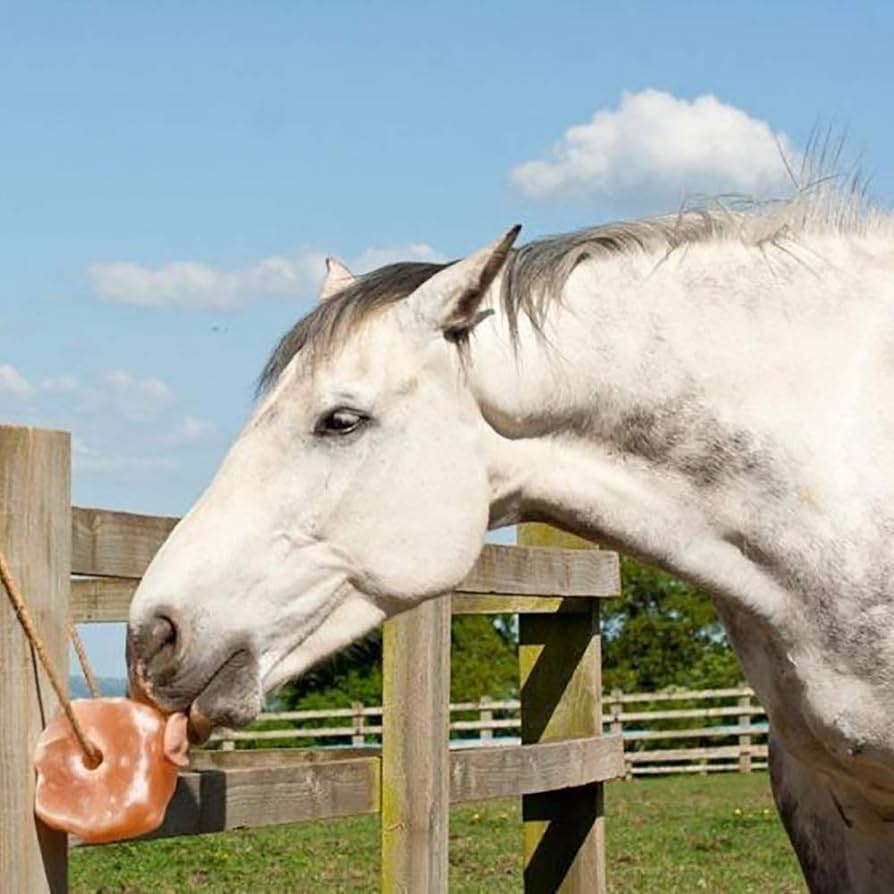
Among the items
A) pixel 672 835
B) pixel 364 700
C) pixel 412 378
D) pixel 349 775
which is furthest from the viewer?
pixel 364 700

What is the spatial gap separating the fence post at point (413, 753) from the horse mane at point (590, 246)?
50.6 inches

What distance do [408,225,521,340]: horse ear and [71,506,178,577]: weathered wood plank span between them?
0.78m

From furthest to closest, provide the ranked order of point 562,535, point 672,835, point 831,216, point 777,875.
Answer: point 672,835 → point 777,875 → point 562,535 → point 831,216

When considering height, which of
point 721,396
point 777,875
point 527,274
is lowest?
point 777,875

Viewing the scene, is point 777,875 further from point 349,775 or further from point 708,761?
point 708,761

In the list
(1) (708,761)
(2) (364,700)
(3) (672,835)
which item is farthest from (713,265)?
(2) (364,700)

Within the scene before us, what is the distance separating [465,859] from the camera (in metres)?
11.0

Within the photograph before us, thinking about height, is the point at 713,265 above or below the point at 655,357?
above

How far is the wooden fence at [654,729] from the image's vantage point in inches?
969

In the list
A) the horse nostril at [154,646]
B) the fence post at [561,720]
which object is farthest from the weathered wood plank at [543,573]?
the horse nostril at [154,646]

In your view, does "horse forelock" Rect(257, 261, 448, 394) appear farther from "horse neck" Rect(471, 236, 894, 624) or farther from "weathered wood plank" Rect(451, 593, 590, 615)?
"weathered wood plank" Rect(451, 593, 590, 615)

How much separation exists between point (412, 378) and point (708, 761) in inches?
955

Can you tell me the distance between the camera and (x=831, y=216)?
12.8 feet

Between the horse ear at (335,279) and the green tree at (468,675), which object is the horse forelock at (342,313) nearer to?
the horse ear at (335,279)
